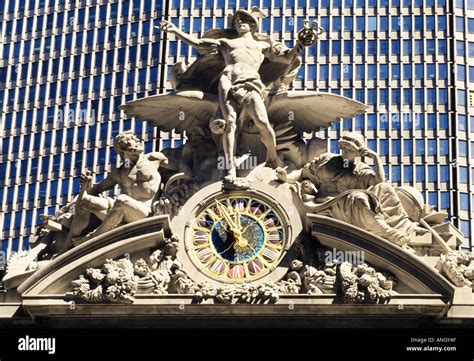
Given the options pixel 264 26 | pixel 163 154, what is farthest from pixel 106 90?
pixel 163 154

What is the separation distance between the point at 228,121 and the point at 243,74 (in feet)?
5.18

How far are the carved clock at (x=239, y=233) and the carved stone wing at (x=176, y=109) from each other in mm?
3079

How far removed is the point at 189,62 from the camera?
4117 inches

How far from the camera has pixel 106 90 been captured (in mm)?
112188

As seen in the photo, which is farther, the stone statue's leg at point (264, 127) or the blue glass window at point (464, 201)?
the blue glass window at point (464, 201)

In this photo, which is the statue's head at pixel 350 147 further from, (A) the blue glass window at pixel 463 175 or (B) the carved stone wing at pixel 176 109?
(A) the blue glass window at pixel 463 175

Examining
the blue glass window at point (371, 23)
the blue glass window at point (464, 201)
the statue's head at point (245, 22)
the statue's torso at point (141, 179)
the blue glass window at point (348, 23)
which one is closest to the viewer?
the statue's torso at point (141, 179)

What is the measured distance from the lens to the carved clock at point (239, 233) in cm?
4603

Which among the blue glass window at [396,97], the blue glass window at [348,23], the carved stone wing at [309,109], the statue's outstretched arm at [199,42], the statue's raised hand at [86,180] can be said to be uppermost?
the blue glass window at [348,23]

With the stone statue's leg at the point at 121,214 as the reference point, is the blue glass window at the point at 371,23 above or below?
above

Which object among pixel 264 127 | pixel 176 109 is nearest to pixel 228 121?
pixel 264 127

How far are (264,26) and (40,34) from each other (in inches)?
658

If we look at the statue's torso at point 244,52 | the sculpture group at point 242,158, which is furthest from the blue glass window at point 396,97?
the statue's torso at point 244,52

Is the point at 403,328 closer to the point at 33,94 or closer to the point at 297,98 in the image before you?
the point at 297,98
